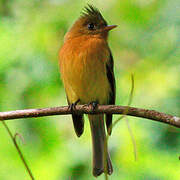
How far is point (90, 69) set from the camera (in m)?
4.27

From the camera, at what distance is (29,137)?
14.6ft

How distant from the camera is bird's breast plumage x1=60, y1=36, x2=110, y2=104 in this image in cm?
430

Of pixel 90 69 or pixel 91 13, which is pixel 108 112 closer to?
pixel 90 69

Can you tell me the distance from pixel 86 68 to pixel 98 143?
2.90 feet

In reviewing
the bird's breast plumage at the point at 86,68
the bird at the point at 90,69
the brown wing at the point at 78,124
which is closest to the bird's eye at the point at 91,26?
the bird at the point at 90,69

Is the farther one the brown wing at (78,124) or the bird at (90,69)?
the brown wing at (78,124)

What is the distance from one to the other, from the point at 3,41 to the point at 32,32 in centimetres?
53

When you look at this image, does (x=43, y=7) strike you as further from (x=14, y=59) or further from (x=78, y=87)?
(x=78, y=87)

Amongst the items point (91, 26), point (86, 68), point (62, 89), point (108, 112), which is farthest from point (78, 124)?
point (108, 112)

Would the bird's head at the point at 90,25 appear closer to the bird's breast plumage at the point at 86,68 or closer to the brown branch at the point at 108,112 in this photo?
the bird's breast plumage at the point at 86,68

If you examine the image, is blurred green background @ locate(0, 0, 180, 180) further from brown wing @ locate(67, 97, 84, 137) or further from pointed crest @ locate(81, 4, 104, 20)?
pointed crest @ locate(81, 4, 104, 20)

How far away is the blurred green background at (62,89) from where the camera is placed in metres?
3.92

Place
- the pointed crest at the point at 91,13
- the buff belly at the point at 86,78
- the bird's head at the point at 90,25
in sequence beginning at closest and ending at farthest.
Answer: the buff belly at the point at 86,78, the bird's head at the point at 90,25, the pointed crest at the point at 91,13


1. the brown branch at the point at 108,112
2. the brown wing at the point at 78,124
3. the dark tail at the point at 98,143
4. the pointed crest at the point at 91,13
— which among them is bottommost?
the dark tail at the point at 98,143
